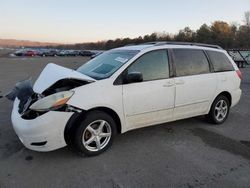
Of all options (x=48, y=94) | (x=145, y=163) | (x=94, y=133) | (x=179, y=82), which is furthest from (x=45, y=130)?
(x=179, y=82)

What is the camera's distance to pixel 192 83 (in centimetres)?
483

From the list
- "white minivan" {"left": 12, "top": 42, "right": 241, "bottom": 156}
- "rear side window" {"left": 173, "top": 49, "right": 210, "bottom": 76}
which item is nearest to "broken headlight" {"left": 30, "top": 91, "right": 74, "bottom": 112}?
"white minivan" {"left": 12, "top": 42, "right": 241, "bottom": 156}

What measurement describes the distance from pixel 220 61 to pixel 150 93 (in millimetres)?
2186

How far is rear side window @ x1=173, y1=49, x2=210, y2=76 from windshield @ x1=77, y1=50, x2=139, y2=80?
2.90ft

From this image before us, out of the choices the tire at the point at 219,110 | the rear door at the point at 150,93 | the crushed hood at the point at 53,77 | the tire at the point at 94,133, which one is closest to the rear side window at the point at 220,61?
the tire at the point at 219,110

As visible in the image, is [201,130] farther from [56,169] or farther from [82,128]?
[56,169]

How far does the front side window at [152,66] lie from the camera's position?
14.0ft

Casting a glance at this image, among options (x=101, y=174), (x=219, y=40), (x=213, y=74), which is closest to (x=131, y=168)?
(x=101, y=174)

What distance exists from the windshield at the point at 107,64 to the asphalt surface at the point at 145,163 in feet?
4.08

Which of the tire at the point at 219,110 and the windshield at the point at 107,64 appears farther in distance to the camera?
the tire at the point at 219,110

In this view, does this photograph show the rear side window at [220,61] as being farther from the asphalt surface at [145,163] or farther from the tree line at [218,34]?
the tree line at [218,34]

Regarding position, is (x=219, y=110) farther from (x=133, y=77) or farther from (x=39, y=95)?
(x=39, y=95)

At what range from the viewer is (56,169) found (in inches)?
137

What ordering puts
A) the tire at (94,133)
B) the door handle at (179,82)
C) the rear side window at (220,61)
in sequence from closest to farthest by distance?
the tire at (94,133) → the door handle at (179,82) → the rear side window at (220,61)
